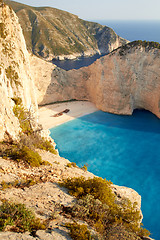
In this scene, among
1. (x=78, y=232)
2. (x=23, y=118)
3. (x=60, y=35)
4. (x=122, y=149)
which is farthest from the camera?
(x=60, y=35)

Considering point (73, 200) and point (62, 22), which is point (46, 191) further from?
point (62, 22)

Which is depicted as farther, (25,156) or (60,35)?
(60,35)

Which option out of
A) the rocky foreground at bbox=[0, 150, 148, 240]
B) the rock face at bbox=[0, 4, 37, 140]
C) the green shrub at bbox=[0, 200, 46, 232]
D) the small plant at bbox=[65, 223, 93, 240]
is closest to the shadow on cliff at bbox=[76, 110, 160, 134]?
the rock face at bbox=[0, 4, 37, 140]

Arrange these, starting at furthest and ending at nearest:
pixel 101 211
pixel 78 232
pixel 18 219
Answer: pixel 101 211 < pixel 78 232 < pixel 18 219

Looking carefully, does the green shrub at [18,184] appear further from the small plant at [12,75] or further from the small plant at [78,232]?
the small plant at [12,75]

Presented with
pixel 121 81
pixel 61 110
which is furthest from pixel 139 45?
pixel 61 110

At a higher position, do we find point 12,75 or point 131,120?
point 12,75

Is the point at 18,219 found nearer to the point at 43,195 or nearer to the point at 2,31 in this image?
→ the point at 43,195

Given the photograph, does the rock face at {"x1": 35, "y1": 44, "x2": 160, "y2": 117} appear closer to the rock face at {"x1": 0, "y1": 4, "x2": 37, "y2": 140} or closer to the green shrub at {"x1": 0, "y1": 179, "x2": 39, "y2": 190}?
the rock face at {"x1": 0, "y1": 4, "x2": 37, "y2": 140}
